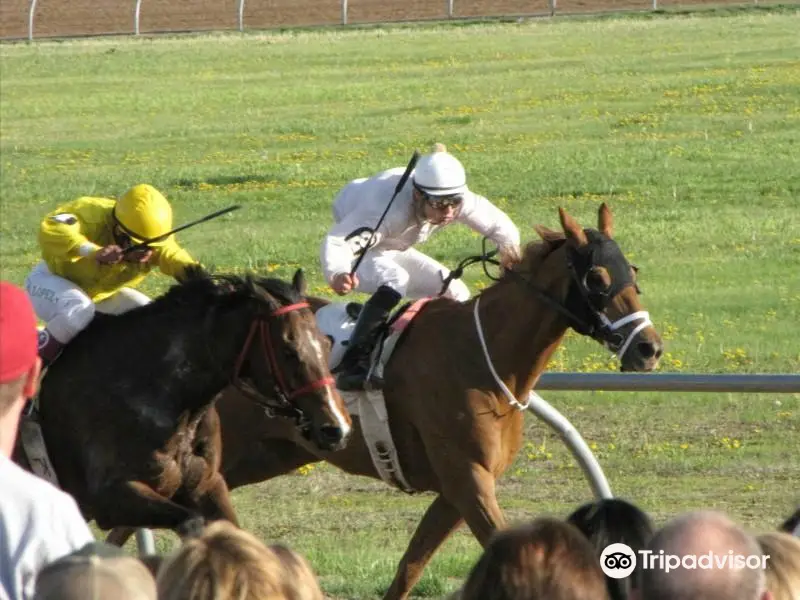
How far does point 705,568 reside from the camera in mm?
3098

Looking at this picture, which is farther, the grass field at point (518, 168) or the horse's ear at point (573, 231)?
the grass field at point (518, 168)

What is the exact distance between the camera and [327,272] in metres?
8.01

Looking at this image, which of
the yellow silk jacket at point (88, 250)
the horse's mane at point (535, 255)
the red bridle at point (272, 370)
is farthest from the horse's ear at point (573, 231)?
the yellow silk jacket at point (88, 250)

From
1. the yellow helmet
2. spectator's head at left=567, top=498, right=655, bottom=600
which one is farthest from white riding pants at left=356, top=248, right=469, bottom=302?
spectator's head at left=567, top=498, right=655, bottom=600

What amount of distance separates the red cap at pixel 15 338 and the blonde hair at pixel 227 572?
0.51 m

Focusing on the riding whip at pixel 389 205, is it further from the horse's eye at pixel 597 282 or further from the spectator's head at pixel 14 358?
the spectator's head at pixel 14 358

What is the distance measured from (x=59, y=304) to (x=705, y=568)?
186 inches

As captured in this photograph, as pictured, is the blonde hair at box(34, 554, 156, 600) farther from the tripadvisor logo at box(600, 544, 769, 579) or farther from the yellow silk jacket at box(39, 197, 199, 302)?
the yellow silk jacket at box(39, 197, 199, 302)

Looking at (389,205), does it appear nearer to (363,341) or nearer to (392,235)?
(392,235)

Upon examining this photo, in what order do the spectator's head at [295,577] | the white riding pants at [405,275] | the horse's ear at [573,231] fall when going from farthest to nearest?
1. the white riding pants at [405,275]
2. the horse's ear at [573,231]
3. the spectator's head at [295,577]

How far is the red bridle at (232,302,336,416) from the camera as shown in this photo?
692cm

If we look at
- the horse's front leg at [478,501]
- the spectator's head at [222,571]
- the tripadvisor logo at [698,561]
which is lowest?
the horse's front leg at [478,501]

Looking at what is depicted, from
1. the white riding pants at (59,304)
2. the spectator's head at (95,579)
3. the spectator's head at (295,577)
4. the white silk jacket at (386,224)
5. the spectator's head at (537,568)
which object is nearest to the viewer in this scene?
the spectator's head at (95,579)

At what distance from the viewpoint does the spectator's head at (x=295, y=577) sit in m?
3.44
